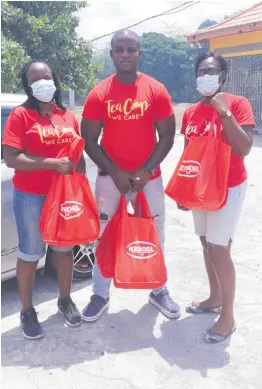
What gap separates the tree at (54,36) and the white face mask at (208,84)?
6946 mm

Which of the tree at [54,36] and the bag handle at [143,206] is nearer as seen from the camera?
the bag handle at [143,206]

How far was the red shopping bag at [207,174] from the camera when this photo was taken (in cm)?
258

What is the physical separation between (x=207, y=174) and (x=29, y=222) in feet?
3.75

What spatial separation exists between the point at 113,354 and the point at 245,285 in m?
1.43

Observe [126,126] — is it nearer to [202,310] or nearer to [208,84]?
[208,84]

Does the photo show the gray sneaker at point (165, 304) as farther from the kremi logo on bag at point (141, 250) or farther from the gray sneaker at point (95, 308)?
the kremi logo on bag at point (141, 250)

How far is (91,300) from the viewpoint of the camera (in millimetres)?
3256

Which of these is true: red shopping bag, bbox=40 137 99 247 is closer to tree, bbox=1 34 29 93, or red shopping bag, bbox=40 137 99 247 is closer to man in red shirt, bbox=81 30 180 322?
man in red shirt, bbox=81 30 180 322

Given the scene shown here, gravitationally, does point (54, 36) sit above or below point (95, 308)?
above

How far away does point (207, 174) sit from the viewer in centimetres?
260

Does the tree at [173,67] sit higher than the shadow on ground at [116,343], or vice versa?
the tree at [173,67]

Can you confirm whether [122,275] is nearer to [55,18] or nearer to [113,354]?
[113,354]

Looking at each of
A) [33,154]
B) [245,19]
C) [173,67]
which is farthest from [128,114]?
[173,67]

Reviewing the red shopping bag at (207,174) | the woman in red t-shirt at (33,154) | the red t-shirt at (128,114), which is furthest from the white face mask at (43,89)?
the red shopping bag at (207,174)
